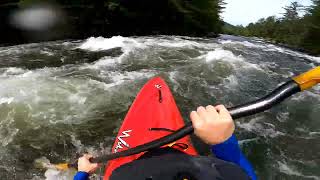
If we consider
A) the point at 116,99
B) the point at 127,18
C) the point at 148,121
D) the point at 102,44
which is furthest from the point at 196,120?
the point at 127,18

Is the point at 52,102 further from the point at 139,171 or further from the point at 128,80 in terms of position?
the point at 139,171

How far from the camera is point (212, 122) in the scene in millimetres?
1359

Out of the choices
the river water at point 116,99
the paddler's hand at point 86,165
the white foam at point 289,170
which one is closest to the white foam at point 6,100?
the river water at point 116,99

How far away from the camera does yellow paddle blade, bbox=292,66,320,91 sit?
157 centimetres

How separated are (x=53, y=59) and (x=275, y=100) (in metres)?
7.06

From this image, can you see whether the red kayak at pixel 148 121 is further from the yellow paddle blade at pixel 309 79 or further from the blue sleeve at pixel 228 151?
the yellow paddle blade at pixel 309 79

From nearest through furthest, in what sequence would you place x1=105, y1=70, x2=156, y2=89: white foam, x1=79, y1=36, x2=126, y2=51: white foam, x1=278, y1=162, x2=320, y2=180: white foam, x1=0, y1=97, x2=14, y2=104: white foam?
1. x1=278, y1=162, x2=320, y2=180: white foam
2. x1=0, y1=97, x2=14, y2=104: white foam
3. x1=105, y1=70, x2=156, y2=89: white foam
4. x1=79, y1=36, x2=126, y2=51: white foam

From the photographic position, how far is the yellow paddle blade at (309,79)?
1.57 m

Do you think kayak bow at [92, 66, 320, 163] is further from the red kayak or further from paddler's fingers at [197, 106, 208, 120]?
the red kayak

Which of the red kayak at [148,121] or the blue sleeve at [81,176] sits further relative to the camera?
the red kayak at [148,121]

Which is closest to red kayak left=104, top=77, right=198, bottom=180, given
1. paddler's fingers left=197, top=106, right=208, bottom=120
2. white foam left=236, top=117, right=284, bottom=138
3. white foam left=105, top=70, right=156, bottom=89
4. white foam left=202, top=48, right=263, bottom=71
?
paddler's fingers left=197, top=106, right=208, bottom=120

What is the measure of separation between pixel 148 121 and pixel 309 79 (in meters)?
1.96

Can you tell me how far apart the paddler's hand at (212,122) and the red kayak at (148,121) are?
5.01 ft

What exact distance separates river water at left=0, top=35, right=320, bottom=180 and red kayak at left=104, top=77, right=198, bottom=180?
2.78 ft
